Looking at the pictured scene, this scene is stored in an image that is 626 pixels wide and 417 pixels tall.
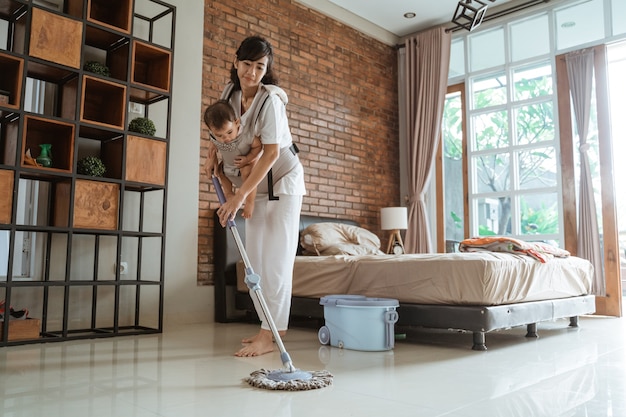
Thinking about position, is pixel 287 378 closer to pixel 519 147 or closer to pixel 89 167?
pixel 89 167

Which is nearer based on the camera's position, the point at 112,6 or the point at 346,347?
the point at 346,347

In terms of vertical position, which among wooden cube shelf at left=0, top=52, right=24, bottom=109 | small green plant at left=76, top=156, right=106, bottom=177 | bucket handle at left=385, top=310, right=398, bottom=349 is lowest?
bucket handle at left=385, top=310, right=398, bottom=349

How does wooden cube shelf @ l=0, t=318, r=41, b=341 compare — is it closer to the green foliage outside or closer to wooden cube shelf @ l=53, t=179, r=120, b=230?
wooden cube shelf @ l=53, t=179, r=120, b=230

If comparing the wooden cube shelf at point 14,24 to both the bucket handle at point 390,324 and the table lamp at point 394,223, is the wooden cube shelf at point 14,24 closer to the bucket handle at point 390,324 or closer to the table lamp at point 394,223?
the bucket handle at point 390,324

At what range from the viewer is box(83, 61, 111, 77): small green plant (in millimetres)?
3517

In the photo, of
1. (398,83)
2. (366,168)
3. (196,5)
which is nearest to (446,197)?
(366,168)

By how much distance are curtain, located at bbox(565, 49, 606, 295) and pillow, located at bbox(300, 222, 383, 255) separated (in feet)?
6.29

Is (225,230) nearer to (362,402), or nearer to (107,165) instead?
(107,165)

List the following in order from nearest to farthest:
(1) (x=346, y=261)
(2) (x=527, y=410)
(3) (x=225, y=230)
Answer: (2) (x=527, y=410)
(1) (x=346, y=261)
(3) (x=225, y=230)

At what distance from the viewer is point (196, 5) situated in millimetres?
4512

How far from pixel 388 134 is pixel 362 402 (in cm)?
501

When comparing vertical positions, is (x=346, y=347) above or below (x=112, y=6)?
below

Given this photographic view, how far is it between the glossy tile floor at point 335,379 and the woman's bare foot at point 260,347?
67 millimetres

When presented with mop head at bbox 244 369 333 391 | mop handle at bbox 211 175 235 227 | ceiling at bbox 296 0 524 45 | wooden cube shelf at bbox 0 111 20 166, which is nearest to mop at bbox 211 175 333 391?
mop head at bbox 244 369 333 391
